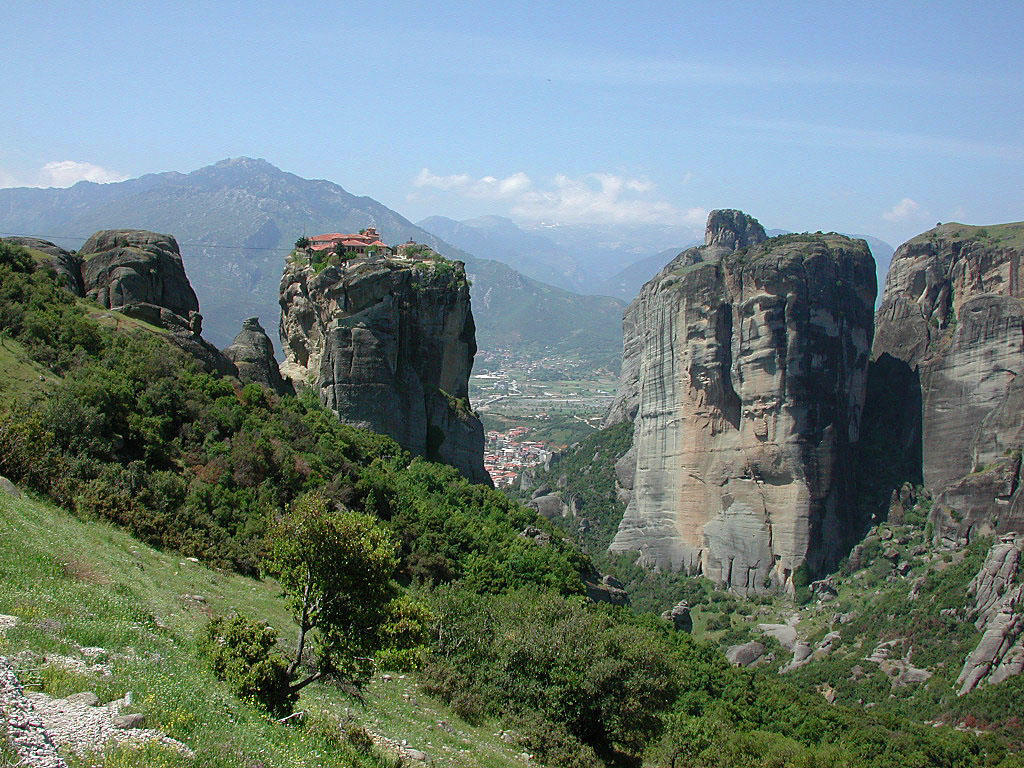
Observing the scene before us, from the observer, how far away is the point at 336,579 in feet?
38.2

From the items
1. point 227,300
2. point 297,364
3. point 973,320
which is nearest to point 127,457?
point 297,364

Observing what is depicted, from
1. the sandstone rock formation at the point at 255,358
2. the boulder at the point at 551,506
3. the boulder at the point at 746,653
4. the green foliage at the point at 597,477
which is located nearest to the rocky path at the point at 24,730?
the sandstone rock formation at the point at 255,358

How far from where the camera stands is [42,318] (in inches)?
1008

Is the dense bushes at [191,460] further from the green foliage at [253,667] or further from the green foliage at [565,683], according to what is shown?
the green foliage at [253,667]

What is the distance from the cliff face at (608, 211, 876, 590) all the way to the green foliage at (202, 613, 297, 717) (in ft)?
187

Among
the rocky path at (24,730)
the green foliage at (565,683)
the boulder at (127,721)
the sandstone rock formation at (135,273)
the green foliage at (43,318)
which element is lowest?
the green foliage at (565,683)

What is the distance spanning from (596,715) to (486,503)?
2014 cm

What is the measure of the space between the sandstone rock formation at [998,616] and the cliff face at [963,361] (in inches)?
214

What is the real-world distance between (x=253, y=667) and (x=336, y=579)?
4.90 feet

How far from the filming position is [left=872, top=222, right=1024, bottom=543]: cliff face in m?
56.8

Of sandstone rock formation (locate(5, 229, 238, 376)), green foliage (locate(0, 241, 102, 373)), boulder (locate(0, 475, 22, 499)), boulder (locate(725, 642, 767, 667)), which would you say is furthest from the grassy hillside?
boulder (locate(725, 642, 767, 667))

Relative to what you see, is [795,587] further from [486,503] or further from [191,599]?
[191,599]

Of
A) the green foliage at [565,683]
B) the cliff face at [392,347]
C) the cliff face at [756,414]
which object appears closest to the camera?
the green foliage at [565,683]

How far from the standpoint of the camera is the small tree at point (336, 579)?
11484 millimetres
